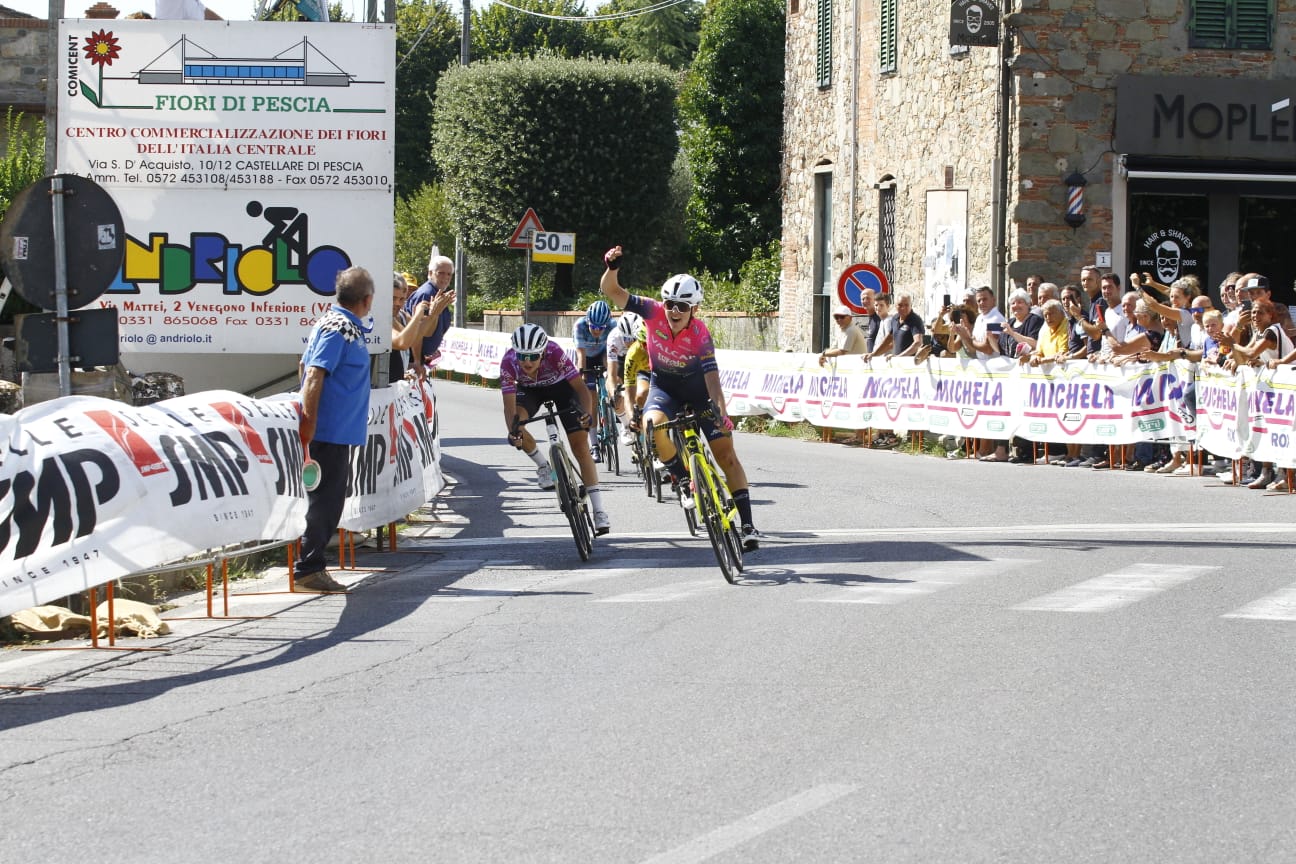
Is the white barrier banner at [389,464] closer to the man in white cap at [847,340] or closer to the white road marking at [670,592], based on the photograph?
the white road marking at [670,592]

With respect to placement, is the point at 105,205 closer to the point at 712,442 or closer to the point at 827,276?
the point at 712,442

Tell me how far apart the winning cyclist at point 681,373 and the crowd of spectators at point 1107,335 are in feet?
22.8

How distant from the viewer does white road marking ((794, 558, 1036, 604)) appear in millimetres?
10172

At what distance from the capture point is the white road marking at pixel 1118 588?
32.1 ft

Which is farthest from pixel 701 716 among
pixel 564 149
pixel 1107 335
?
pixel 564 149

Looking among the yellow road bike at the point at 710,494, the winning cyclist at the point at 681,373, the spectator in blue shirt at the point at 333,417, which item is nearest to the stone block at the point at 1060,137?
the winning cyclist at the point at 681,373

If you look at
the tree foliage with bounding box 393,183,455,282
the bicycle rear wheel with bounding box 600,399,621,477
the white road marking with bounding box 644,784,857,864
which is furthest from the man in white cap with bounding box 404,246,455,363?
the tree foliage with bounding box 393,183,455,282

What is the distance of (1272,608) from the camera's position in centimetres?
960

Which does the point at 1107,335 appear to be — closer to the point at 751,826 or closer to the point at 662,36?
the point at 751,826

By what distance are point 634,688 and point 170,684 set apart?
2.15m

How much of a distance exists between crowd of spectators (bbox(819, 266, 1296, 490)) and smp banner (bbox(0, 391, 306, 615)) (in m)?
10.1

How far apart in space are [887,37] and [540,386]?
61.5 feet

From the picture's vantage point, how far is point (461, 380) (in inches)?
1789

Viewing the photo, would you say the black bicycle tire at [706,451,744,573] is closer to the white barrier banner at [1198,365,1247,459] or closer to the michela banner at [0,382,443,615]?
the michela banner at [0,382,443,615]
